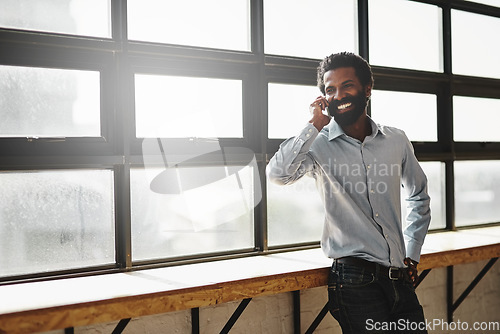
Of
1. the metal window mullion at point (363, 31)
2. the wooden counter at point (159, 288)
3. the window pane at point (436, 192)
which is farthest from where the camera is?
the window pane at point (436, 192)

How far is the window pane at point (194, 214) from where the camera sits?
2.62 meters

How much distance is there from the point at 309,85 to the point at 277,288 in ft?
4.42

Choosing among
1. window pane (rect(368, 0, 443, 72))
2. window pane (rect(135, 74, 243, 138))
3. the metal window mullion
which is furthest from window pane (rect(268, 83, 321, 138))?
window pane (rect(368, 0, 443, 72))

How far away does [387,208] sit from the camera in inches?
87.2

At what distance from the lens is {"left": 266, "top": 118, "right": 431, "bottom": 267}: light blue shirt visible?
7.05 feet

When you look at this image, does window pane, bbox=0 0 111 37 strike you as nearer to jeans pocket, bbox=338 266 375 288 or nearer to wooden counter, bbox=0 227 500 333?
wooden counter, bbox=0 227 500 333

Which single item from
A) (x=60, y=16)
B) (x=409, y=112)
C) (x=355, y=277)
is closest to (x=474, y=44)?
(x=409, y=112)

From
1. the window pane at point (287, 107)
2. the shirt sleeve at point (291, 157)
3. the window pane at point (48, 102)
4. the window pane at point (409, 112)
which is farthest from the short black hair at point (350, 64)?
the window pane at point (48, 102)

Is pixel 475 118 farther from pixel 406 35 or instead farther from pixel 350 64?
pixel 350 64

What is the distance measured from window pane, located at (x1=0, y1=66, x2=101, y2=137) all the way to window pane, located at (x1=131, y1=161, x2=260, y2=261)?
390 millimetres

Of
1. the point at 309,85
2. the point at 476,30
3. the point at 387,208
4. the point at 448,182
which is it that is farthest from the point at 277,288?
the point at 476,30

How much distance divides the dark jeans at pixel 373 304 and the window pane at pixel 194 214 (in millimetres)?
839

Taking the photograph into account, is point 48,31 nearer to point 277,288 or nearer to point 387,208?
point 277,288

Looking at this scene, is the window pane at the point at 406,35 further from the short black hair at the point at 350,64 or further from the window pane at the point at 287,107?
the short black hair at the point at 350,64
